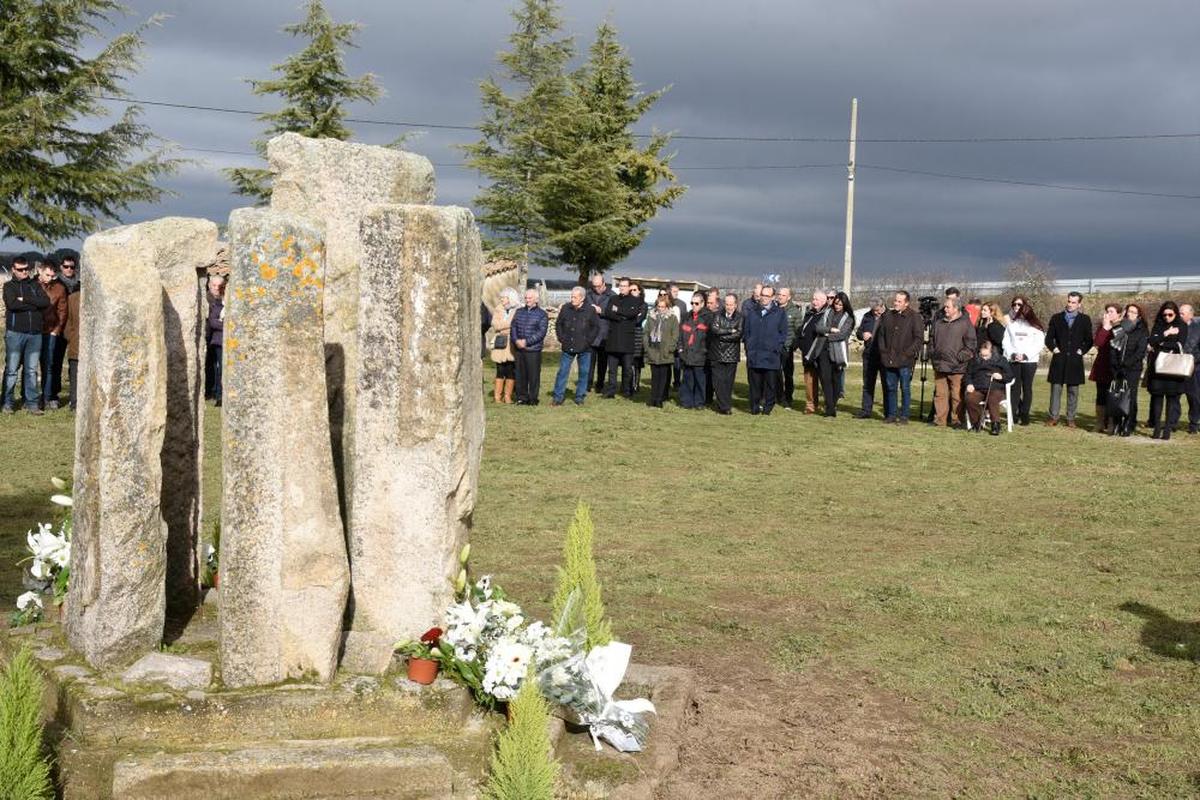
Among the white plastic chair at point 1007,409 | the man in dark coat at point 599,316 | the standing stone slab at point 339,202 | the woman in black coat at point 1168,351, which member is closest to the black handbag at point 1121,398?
the woman in black coat at point 1168,351

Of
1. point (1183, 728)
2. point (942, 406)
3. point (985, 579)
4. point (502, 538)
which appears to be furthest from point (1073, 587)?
point (942, 406)

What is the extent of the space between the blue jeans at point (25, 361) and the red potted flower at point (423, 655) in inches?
527

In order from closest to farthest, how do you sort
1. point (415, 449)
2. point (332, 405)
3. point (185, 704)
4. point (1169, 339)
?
point (185, 704)
point (415, 449)
point (332, 405)
point (1169, 339)

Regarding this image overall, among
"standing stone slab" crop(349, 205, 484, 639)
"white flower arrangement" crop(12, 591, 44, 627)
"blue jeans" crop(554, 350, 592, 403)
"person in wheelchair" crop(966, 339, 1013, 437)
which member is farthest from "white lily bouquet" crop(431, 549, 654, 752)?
"blue jeans" crop(554, 350, 592, 403)

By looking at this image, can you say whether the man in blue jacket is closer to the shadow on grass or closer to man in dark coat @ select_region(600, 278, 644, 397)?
man in dark coat @ select_region(600, 278, 644, 397)

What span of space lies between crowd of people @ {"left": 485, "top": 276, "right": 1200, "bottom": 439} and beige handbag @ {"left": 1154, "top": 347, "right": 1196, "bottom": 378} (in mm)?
23

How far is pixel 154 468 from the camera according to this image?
5.21m

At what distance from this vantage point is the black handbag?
18531 millimetres

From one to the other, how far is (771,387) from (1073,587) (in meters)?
11.6

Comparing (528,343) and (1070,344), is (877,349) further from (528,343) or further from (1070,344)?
(528,343)

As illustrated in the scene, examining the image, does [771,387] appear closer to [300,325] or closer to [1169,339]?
[1169,339]

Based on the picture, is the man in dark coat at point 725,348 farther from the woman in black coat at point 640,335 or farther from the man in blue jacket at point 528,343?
the man in blue jacket at point 528,343

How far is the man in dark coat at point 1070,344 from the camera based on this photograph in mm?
19406

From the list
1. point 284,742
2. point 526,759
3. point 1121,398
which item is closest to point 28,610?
point 284,742
